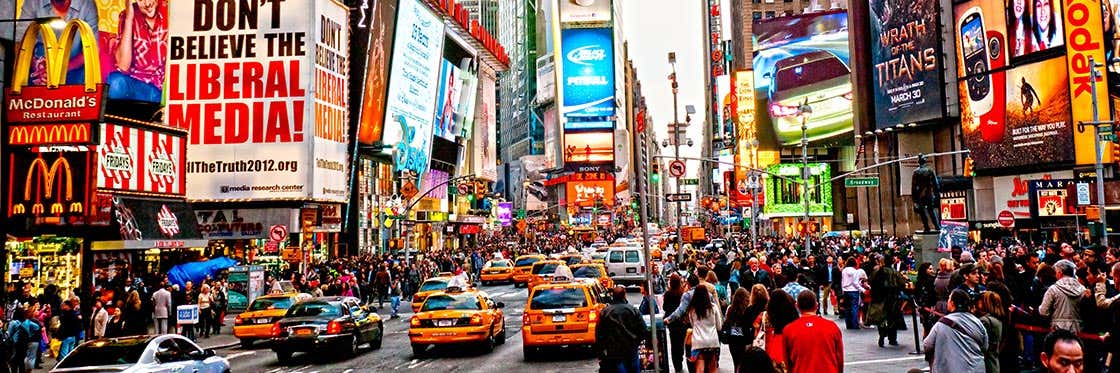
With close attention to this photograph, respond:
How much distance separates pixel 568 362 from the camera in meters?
16.8

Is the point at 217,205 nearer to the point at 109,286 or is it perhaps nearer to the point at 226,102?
the point at 226,102

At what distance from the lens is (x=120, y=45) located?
2970 cm

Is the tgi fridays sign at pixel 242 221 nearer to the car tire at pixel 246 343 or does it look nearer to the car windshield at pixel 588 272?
the car windshield at pixel 588 272

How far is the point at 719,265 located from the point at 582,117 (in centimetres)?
15595

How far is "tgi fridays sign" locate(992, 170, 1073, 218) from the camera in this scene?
197ft

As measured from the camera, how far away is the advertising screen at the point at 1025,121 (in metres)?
57.7

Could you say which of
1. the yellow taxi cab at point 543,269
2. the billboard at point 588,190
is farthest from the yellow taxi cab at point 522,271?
the billboard at point 588,190

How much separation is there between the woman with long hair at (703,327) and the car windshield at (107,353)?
7.26m

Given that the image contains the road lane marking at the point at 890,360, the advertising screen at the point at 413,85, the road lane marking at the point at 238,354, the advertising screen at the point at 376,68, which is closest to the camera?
the road lane marking at the point at 890,360

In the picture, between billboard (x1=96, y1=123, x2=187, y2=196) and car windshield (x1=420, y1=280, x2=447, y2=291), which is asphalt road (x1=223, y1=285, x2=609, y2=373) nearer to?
car windshield (x1=420, y1=280, x2=447, y2=291)

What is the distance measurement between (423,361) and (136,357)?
21.4 ft

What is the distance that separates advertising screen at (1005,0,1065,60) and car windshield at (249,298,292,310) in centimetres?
5218

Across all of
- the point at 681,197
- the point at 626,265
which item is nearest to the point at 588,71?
the point at 626,265

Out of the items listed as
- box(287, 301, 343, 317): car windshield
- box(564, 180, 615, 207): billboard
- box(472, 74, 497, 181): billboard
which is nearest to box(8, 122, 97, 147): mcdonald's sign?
box(287, 301, 343, 317): car windshield
